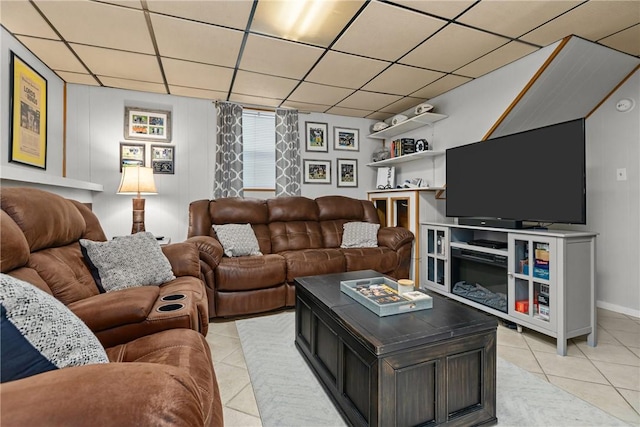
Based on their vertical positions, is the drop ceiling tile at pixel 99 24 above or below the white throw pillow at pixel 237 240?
above

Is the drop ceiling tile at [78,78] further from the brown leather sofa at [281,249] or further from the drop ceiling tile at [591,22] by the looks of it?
the drop ceiling tile at [591,22]

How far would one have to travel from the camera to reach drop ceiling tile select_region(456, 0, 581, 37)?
1957 mm

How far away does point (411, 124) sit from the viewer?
388cm

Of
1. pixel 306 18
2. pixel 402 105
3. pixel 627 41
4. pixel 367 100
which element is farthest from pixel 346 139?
pixel 627 41

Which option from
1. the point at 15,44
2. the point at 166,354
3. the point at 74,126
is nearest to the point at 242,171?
the point at 74,126

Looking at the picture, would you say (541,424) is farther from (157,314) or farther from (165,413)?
(157,314)

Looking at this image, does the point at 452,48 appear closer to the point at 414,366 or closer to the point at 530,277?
the point at 530,277

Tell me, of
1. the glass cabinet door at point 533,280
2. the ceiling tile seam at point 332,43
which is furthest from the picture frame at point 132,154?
the glass cabinet door at point 533,280

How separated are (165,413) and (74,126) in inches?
153

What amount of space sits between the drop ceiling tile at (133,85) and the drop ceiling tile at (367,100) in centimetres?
214

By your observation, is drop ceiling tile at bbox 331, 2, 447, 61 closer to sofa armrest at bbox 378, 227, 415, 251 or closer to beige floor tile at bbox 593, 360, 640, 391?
sofa armrest at bbox 378, 227, 415, 251

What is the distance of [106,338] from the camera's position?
3.95 ft

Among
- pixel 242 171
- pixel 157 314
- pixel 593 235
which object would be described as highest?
pixel 242 171

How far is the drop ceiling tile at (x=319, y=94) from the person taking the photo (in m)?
3.39
